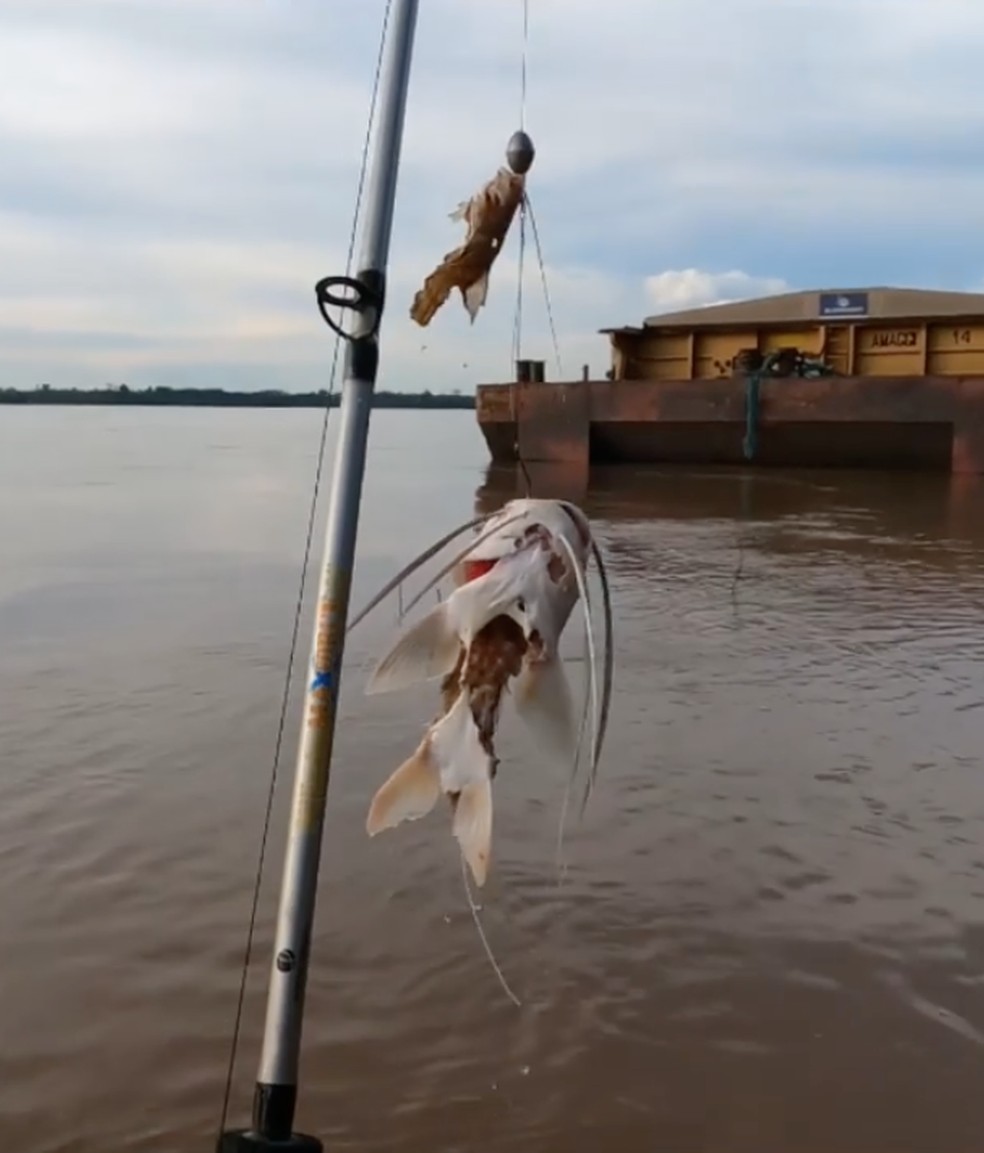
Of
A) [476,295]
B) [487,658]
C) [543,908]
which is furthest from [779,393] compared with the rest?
[487,658]

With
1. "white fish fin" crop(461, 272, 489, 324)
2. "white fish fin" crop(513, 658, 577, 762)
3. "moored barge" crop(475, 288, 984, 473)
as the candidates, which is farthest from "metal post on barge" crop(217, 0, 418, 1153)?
"moored barge" crop(475, 288, 984, 473)

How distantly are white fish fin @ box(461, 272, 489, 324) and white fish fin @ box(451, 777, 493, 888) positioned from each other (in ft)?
3.49

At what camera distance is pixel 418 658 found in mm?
2148

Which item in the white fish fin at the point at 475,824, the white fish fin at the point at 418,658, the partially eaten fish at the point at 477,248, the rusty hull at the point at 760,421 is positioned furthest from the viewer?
the rusty hull at the point at 760,421

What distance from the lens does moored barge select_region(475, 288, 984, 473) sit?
1805 centimetres

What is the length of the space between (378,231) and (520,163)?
466 millimetres

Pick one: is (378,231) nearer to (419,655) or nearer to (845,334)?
(419,655)

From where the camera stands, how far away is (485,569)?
7.00 ft

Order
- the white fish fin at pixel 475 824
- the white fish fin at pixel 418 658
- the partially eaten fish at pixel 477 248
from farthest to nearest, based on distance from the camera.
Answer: the partially eaten fish at pixel 477 248 < the white fish fin at pixel 418 658 < the white fish fin at pixel 475 824

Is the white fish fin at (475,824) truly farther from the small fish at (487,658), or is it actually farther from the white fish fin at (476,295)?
the white fish fin at (476,295)

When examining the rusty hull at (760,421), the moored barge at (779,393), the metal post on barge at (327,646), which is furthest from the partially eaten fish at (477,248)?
the rusty hull at (760,421)

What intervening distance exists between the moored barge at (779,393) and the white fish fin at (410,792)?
1464cm

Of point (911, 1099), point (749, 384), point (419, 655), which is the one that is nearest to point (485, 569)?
point (419, 655)

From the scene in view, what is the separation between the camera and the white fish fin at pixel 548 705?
207cm
